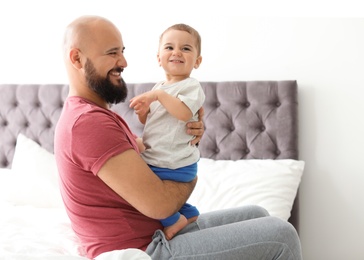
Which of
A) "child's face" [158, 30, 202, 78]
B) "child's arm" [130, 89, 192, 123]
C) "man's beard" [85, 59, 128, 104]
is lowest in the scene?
"child's arm" [130, 89, 192, 123]

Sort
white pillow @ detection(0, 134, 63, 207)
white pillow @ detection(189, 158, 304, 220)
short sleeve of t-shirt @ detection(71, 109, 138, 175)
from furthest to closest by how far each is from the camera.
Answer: white pillow @ detection(0, 134, 63, 207)
white pillow @ detection(189, 158, 304, 220)
short sleeve of t-shirt @ detection(71, 109, 138, 175)

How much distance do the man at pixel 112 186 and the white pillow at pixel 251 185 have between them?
840 mm

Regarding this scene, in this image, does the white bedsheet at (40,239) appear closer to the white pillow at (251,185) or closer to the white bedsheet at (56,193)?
the white bedsheet at (56,193)

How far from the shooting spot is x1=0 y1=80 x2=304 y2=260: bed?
273cm

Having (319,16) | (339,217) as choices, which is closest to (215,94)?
(319,16)

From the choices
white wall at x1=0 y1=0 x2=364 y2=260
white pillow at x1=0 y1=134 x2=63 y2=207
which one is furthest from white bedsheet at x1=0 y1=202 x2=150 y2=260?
white wall at x1=0 y1=0 x2=364 y2=260

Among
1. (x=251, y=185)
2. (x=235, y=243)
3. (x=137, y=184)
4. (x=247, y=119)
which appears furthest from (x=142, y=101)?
(x=247, y=119)

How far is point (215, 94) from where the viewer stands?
9.98ft

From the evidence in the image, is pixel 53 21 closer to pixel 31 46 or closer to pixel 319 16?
pixel 31 46

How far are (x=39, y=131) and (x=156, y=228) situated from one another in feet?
5.81

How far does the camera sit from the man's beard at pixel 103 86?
6.06 ft

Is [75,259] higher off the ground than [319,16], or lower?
lower

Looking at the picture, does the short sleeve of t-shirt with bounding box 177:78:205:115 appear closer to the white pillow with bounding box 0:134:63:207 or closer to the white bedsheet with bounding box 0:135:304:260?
the white bedsheet with bounding box 0:135:304:260

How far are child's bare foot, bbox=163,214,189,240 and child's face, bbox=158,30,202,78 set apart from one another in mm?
524
